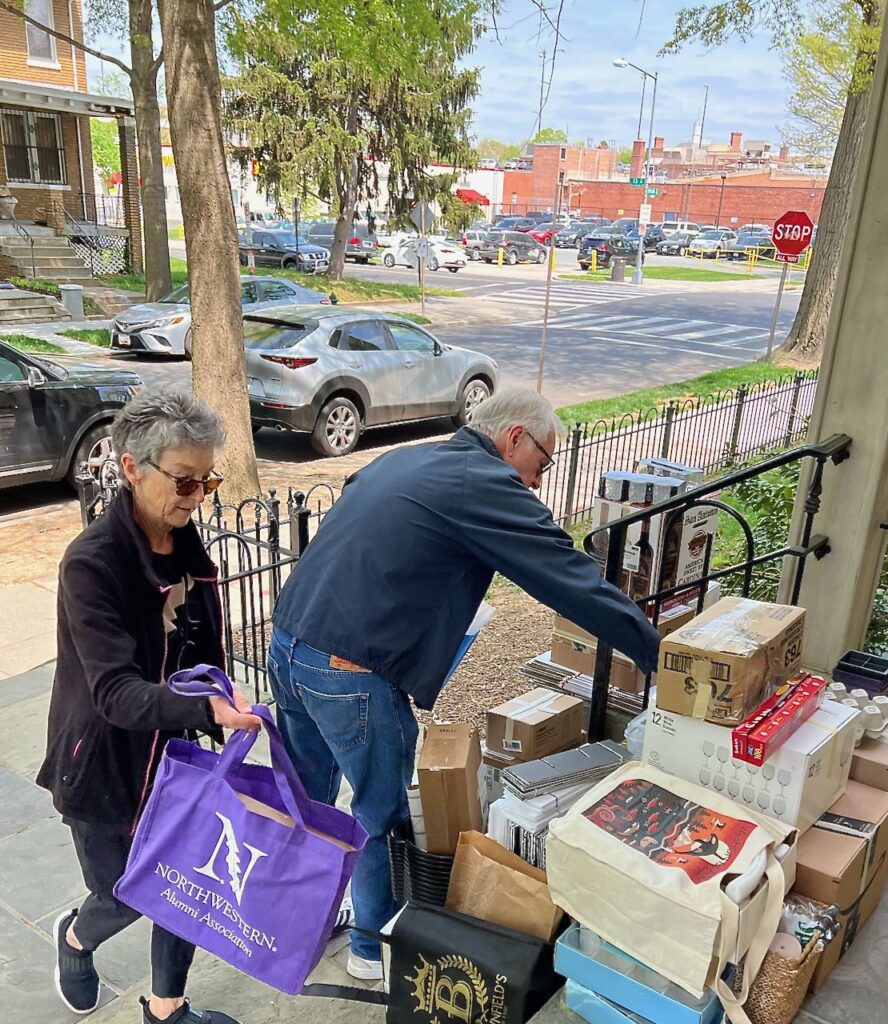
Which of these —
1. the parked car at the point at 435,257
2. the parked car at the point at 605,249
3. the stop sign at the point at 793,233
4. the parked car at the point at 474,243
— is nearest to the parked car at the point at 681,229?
the parked car at the point at 605,249

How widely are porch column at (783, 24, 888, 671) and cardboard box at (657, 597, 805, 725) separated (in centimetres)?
107

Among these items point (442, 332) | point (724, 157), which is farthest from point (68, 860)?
point (724, 157)

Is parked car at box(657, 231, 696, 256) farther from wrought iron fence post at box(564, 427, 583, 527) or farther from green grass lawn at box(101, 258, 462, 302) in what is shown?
wrought iron fence post at box(564, 427, 583, 527)

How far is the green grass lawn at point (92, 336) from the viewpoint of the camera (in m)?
17.8

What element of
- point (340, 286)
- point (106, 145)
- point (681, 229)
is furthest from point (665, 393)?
point (106, 145)

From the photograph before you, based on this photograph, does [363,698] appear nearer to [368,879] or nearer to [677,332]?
[368,879]

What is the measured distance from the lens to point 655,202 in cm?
7894

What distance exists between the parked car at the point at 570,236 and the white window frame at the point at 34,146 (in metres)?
34.8

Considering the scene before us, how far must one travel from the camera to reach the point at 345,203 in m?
28.8

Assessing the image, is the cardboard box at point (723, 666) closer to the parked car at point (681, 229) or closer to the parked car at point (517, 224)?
the parked car at point (517, 224)

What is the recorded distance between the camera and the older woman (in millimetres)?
2197

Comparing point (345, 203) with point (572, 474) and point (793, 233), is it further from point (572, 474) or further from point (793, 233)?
point (572, 474)

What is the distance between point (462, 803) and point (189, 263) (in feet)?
21.7

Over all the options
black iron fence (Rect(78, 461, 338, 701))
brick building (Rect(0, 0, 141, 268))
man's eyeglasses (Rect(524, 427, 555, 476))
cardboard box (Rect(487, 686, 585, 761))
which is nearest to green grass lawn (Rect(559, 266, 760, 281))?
brick building (Rect(0, 0, 141, 268))
